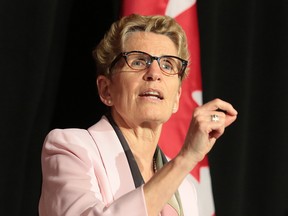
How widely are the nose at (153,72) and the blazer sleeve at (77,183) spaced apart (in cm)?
21

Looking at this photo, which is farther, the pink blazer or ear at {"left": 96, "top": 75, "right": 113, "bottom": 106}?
ear at {"left": 96, "top": 75, "right": 113, "bottom": 106}

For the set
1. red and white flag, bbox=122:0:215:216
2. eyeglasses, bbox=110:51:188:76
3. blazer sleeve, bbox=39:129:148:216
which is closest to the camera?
blazer sleeve, bbox=39:129:148:216

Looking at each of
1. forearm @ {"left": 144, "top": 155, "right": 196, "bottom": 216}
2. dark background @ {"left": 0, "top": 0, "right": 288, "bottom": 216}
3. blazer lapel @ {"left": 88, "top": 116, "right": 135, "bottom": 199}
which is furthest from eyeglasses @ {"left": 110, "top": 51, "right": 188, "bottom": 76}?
dark background @ {"left": 0, "top": 0, "right": 288, "bottom": 216}

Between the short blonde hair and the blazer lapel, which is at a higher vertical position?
the short blonde hair

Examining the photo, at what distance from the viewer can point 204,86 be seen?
8.04 ft

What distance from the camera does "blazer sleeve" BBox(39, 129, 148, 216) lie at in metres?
1.28

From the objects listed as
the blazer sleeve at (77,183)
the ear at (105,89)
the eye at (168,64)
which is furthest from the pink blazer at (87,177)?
the eye at (168,64)

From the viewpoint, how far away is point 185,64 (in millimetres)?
1633

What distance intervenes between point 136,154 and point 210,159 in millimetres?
938

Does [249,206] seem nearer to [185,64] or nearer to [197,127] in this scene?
[185,64]

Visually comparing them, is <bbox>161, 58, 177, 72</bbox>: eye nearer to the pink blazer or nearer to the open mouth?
the open mouth

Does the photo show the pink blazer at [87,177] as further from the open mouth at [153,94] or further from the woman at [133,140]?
the open mouth at [153,94]

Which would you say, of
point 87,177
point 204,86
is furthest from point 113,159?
point 204,86

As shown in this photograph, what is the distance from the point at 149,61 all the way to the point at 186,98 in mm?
631
